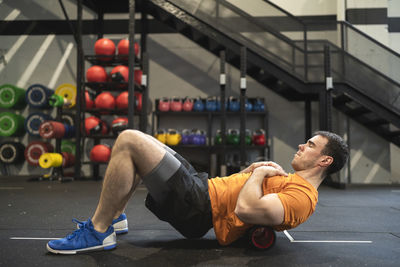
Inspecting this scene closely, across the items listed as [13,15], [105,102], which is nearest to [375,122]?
[105,102]

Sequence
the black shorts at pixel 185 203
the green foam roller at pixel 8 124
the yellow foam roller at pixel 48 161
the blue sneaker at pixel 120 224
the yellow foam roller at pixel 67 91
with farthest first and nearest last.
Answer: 1. the yellow foam roller at pixel 67 91
2. the green foam roller at pixel 8 124
3. the yellow foam roller at pixel 48 161
4. the blue sneaker at pixel 120 224
5. the black shorts at pixel 185 203

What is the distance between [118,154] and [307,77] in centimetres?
431

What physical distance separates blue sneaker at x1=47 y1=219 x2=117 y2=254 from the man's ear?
1.11m

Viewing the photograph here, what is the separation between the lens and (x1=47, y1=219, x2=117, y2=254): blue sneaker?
4.73 ft

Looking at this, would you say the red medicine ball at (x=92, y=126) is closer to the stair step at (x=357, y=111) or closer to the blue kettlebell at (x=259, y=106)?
the blue kettlebell at (x=259, y=106)

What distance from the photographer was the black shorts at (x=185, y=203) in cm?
142

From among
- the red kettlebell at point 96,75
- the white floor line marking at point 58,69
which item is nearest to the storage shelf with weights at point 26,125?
the white floor line marking at point 58,69

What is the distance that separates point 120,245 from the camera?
1619mm

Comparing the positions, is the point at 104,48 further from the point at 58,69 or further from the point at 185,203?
the point at 185,203

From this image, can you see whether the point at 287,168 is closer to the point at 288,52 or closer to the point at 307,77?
the point at 307,77

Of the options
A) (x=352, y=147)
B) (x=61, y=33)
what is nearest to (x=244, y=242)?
(x=352, y=147)

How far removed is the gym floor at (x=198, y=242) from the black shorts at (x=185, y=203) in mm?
149

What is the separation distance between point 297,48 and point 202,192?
409 cm

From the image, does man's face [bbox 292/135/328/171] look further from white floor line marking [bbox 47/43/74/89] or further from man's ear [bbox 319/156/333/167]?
white floor line marking [bbox 47/43/74/89]
